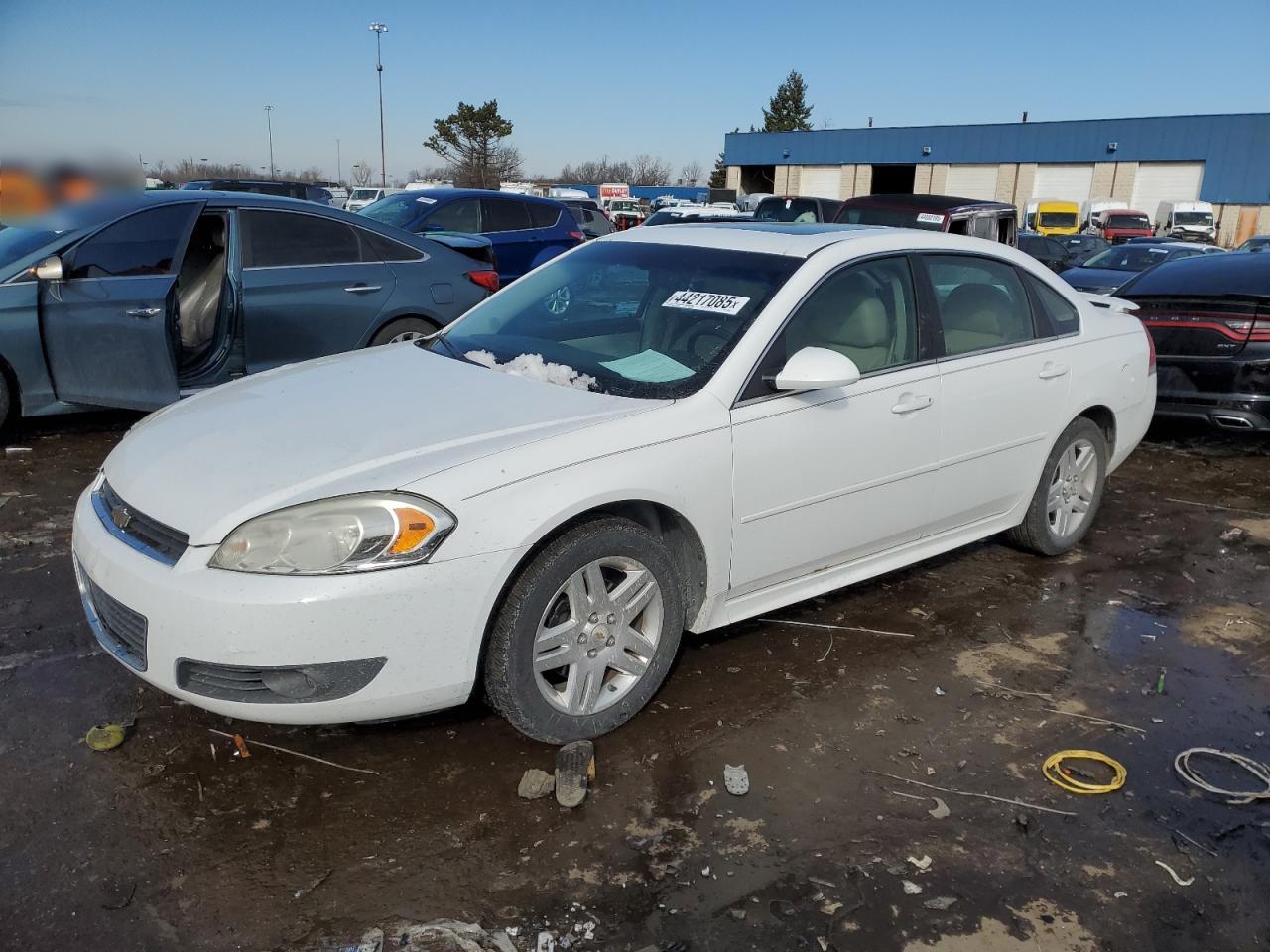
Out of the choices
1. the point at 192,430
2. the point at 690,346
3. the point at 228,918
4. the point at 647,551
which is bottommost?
the point at 228,918

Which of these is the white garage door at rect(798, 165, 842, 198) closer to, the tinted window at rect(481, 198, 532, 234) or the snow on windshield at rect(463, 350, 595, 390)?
the tinted window at rect(481, 198, 532, 234)

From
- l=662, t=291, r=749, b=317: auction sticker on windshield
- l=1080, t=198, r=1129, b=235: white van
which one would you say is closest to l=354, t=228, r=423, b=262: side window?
l=662, t=291, r=749, b=317: auction sticker on windshield

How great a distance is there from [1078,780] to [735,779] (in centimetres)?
108

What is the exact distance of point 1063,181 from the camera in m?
47.3

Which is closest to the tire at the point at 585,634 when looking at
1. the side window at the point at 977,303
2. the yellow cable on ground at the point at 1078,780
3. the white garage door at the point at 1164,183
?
the yellow cable on ground at the point at 1078,780

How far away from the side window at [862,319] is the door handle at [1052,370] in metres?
0.85

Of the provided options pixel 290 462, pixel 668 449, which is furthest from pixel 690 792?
pixel 290 462

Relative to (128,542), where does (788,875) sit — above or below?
below

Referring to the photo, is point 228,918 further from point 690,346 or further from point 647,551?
point 690,346

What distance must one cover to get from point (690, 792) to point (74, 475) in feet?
15.4

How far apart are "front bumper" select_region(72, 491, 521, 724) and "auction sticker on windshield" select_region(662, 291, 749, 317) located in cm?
139

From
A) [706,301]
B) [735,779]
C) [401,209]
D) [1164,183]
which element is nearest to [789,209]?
[401,209]

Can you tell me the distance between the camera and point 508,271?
38.9 ft

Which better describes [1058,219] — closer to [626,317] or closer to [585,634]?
[626,317]
